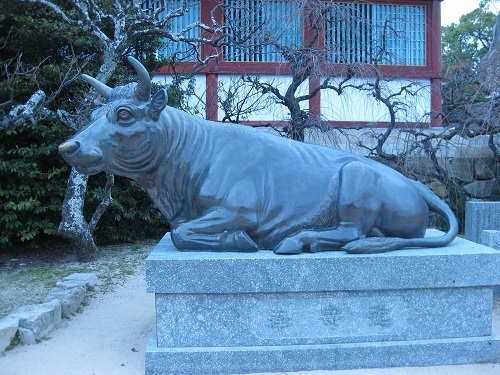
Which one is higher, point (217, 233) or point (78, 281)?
point (217, 233)

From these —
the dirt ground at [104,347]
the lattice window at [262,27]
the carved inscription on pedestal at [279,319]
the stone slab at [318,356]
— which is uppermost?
the lattice window at [262,27]

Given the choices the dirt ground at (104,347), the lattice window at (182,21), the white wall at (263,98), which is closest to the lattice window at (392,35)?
the white wall at (263,98)

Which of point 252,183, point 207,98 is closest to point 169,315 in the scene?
point 252,183

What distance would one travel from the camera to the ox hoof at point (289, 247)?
298 cm

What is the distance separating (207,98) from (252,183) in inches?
219

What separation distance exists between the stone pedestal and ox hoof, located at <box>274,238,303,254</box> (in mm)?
79

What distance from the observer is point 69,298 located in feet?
14.7

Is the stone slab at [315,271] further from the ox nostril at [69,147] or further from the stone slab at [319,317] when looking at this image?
the ox nostril at [69,147]

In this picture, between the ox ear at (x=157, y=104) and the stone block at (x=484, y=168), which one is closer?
the ox ear at (x=157, y=104)

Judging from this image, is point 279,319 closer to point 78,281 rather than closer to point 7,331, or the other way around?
point 7,331

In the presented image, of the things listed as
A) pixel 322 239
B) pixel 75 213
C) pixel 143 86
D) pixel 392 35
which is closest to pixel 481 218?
pixel 322 239

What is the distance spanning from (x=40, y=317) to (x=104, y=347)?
0.63m

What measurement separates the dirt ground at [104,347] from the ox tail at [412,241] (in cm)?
73

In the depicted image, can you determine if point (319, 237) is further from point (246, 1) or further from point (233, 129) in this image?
point (246, 1)
